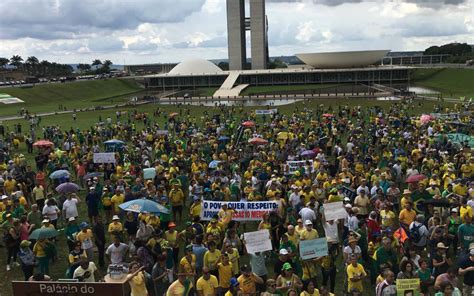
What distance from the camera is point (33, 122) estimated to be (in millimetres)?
37938

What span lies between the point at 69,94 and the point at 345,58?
177 feet

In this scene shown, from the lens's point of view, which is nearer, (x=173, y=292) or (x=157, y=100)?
(x=173, y=292)

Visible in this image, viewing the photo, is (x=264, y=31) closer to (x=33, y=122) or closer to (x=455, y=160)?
(x=33, y=122)

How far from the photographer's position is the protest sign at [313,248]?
29.1 feet

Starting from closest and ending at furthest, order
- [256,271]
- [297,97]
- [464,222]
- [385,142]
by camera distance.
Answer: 1. [256,271]
2. [464,222]
3. [385,142]
4. [297,97]

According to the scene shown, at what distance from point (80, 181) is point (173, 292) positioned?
1278 cm

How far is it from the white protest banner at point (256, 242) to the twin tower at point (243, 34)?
11590cm

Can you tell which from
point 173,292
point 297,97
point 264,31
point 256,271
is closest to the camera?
point 173,292

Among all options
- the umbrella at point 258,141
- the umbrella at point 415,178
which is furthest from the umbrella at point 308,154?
the umbrella at point 415,178

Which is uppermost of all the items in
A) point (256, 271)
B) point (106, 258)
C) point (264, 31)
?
point (264, 31)

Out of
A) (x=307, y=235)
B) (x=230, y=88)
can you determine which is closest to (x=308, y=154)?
(x=307, y=235)

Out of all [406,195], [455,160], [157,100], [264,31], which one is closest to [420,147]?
[455,160]

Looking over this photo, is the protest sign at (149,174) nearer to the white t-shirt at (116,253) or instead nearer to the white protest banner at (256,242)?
the white t-shirt at (116,253)

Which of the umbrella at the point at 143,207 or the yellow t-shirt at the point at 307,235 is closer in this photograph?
the yellow t-shirt at the point at 307,235
